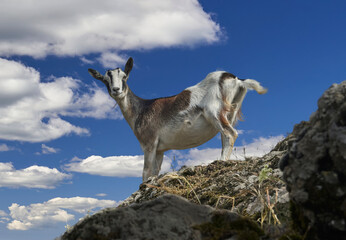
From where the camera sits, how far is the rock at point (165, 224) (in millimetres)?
1922

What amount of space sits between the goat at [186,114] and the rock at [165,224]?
6173mm

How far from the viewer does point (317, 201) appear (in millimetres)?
1802

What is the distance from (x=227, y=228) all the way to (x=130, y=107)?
27.0 ft

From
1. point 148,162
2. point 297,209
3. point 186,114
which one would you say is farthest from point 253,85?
point 297,209

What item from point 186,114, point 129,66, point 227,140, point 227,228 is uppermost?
point 129,66

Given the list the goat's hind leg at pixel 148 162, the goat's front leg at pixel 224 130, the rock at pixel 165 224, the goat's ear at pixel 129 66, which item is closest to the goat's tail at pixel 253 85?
the goat's front leg at pixel 224 130

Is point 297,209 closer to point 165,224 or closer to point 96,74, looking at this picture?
point 165,224

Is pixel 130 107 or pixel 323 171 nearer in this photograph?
pixel 323 171

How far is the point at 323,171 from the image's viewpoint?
5.86 feet

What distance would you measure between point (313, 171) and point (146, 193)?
13.5ft

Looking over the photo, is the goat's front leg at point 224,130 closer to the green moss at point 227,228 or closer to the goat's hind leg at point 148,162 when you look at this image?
the goat's hind leg at point 148,162

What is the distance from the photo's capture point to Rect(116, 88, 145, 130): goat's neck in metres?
10.1

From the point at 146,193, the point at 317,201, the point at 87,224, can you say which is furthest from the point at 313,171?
the point at 146,193

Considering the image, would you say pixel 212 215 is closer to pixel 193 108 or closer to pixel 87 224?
pixel 87 224
